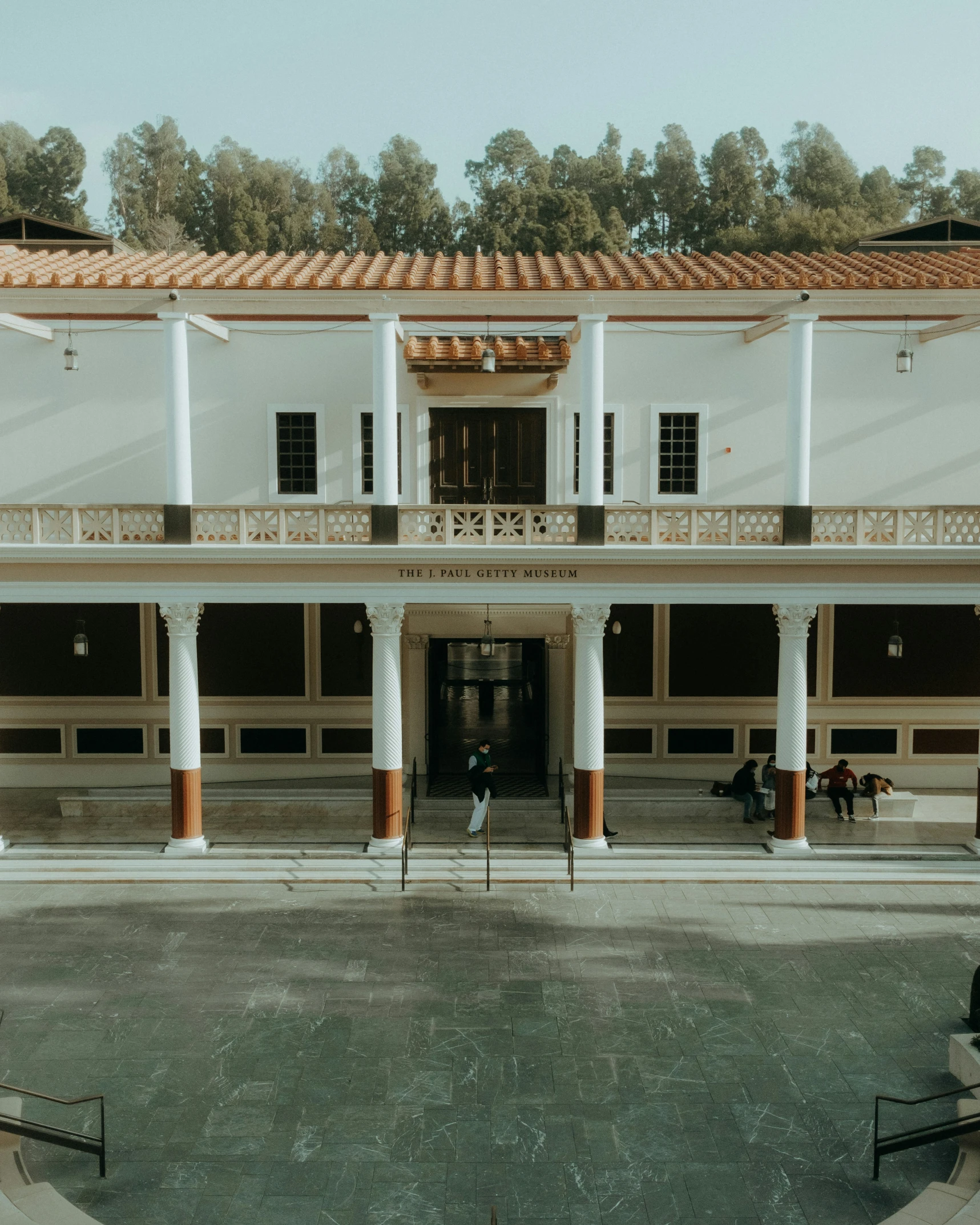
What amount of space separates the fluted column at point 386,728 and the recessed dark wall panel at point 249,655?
3.90m

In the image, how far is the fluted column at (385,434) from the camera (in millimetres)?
16172

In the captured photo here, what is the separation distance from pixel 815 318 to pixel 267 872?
11.7 meters

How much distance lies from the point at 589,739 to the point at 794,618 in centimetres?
368

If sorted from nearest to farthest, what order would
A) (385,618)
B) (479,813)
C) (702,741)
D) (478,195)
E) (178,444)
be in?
(178,444)
(385,618)
(479,813)
(702,741)
(478,195)

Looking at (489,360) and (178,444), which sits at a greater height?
(489,360)

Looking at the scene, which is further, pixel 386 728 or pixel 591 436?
pixel 386 728

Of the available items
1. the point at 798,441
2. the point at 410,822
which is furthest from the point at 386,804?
the point at 798,441

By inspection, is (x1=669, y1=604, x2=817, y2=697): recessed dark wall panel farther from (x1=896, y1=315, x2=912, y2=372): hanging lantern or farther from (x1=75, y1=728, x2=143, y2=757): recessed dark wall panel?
(x1=75, y1=728, x2=143, y2=757): recessed dark wall panel

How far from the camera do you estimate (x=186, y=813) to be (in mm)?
17109

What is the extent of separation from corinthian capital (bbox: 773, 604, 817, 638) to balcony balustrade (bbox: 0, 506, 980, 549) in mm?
987

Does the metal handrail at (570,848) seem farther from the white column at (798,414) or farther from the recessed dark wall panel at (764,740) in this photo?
the white column at (798,414)

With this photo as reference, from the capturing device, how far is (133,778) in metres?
20.8

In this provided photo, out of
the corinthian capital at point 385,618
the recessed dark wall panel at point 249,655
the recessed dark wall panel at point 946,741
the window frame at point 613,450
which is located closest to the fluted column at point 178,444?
the corinthian capital at point 385,618

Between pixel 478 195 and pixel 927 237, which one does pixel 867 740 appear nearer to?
pixel 927 237
